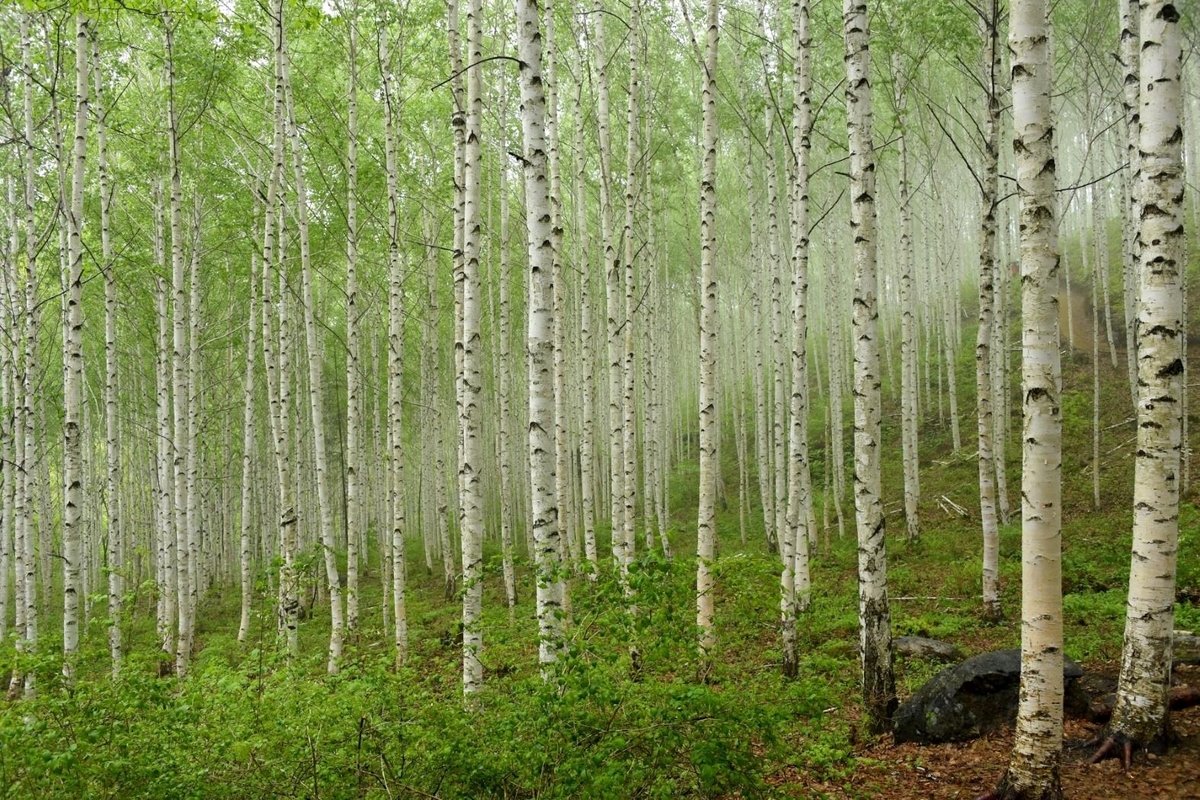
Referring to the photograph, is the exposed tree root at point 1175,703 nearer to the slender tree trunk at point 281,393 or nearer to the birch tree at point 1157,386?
the birch tree at point 1157,386

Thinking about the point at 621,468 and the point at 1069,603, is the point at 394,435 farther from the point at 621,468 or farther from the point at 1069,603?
the point at 1069,603

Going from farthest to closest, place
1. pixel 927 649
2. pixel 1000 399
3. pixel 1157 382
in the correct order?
pixel 1000 399 < pixel 927 649 < pixel 1157 382

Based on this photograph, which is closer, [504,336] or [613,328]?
[613,328]

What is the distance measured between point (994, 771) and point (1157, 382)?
2.70 m

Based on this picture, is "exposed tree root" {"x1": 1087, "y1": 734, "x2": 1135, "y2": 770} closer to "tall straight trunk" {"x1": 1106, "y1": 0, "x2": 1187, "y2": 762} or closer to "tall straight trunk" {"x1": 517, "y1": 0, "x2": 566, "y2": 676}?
"tall straight trunk" {"x1": 1106, "y1": 0, "x2": 1187, "y2": 762}

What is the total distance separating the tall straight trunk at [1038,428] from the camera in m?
3.71

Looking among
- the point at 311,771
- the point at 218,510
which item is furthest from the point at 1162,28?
the point at 218,510

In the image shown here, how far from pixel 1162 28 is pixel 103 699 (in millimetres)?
7916

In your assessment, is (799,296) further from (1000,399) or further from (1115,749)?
(1000,399)

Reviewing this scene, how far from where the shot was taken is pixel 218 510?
76.4 ft

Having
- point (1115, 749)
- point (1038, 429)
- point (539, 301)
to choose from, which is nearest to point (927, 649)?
point (1115, 749)

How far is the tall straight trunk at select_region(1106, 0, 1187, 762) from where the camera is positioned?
4.12 metres

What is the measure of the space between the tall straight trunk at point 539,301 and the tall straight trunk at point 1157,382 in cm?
373

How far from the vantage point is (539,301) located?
207 inches
